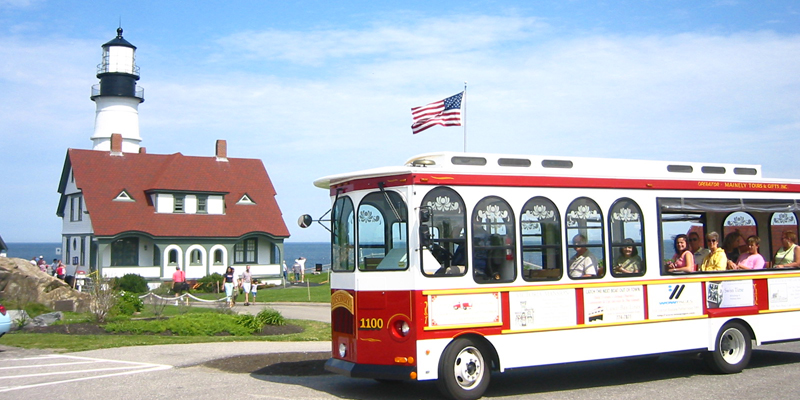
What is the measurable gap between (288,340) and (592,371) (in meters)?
7.03

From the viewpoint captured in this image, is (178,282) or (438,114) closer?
(438,114)

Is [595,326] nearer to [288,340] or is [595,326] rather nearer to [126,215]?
[288,340]

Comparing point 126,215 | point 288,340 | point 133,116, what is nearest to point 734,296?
point 288,340

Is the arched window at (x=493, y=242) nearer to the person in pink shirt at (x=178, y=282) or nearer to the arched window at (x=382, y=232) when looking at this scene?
the arched window at (x=382, y=232)

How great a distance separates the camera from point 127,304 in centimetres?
2080

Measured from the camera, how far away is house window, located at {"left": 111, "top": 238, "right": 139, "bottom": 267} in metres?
42.3

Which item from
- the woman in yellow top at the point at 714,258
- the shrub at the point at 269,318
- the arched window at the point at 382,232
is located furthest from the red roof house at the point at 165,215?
the woman in yellow top at the point at 714,258

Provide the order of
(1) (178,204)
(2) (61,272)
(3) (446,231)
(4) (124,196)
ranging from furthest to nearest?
(1) (178,204) < (4) (124,196) < (2) (61,272) < (3) (446,231)

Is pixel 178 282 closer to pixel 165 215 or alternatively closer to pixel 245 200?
pixel 165 215

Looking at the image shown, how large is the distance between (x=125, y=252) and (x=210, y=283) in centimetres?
581

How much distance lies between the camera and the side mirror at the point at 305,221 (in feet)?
33.9

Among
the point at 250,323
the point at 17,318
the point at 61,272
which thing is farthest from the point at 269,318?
the point at 61,272

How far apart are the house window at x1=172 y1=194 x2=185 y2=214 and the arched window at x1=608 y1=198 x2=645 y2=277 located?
3695 cm

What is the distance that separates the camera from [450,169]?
9797 mm
